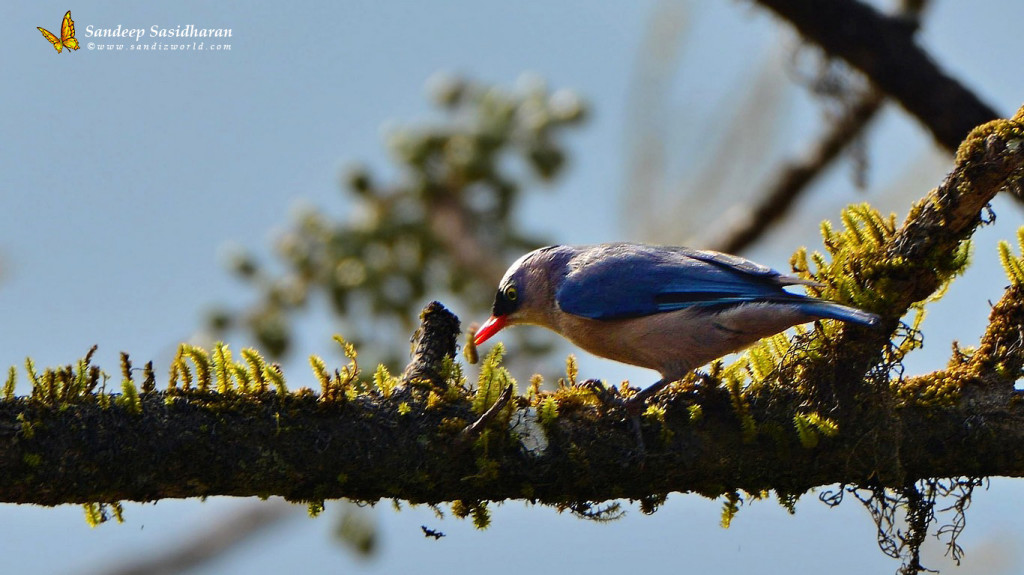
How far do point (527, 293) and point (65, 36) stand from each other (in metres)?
3.84

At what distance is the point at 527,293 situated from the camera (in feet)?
17.5

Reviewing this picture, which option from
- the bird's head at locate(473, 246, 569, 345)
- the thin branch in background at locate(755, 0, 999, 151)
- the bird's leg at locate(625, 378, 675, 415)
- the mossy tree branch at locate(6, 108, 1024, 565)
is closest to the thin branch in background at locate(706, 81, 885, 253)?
the thin branch in background at locate(755, 0, 999, 151)

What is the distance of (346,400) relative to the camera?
374cm

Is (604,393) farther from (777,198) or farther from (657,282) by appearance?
(777,198)

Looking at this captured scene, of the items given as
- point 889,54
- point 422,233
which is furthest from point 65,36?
point 889,54

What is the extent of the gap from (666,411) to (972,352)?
4.21 ft

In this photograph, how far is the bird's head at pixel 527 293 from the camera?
17.4ft

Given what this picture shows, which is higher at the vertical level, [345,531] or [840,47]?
[840,47]

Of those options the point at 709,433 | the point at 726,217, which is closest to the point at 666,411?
the point at 709,433

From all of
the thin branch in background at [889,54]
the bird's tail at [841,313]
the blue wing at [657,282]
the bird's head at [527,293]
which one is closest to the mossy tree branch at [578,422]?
the bird's tail at [841,313]

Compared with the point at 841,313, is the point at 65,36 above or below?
above

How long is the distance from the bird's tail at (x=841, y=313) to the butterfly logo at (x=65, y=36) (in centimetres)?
523

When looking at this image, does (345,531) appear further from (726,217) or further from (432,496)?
(726,217)

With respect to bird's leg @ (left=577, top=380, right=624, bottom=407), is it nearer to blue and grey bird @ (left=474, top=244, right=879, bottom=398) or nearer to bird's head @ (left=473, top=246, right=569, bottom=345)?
blue and grey bird @ (left=474, top=244, right=879, bottom=398)
